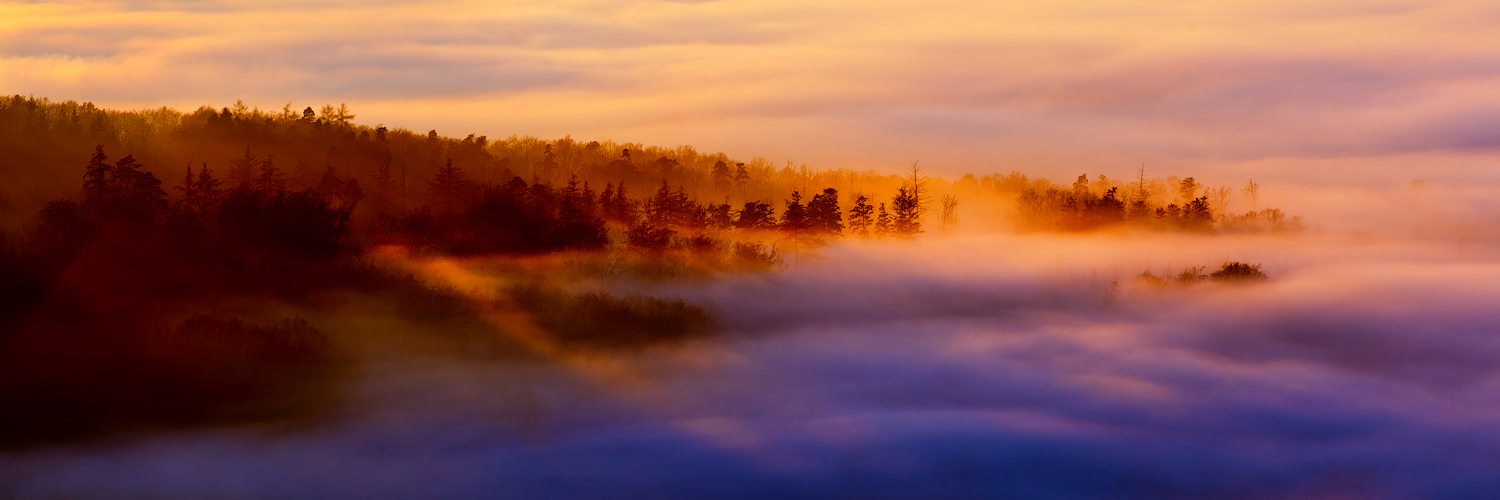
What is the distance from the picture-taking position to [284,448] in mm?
50250

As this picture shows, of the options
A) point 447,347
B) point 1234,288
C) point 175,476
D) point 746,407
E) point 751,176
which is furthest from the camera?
point 1234,288

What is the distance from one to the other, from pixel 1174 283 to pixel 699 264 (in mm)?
83174

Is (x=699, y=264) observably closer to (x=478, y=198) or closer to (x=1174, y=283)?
(x=478, y=198)

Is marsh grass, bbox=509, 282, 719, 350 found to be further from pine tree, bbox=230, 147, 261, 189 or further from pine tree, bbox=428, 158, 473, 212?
pine tree, bbox=428, 158, 473, 212

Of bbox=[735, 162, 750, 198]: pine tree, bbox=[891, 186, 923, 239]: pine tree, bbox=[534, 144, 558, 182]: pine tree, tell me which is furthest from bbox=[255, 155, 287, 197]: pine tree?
bbox=[735, 162, 750, 198]: pine tree

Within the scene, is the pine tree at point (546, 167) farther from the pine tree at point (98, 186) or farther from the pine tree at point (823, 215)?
the pine tree at point (98, 186)

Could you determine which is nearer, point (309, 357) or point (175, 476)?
point (175, 476)

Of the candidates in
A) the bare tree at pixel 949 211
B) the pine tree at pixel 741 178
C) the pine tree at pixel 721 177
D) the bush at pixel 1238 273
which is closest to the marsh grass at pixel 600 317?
the pine tree at pixel 721 177

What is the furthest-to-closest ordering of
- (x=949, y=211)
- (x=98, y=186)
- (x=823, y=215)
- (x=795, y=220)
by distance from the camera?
(x=949, y=211), (x=823, y=215), (x=795, y=220), (x=98, y=186)

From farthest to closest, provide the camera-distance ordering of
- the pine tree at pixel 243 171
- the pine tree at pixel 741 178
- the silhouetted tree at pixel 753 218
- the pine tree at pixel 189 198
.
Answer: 1. the pine tree at pixel 741 178
2. the silhouetted tree at pixel 753 218
3. the pine tree at pixel 243 171
4. the pine tree at pixel 189 198

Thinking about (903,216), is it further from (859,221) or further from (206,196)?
(206,196)

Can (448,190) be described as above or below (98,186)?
below

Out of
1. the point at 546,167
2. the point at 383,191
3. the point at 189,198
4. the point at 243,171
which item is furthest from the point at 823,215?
the point at 189,198

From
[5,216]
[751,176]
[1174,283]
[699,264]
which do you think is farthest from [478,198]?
[1174,283]
